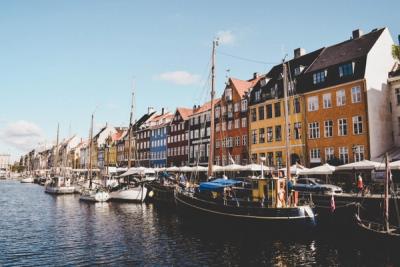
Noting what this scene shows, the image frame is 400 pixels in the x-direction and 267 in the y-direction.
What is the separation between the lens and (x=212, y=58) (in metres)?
37.7

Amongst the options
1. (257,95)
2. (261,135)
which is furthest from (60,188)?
(257,95)

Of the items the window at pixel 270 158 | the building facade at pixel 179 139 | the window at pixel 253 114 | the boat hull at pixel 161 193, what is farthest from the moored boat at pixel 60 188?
the window at pixel 270 158

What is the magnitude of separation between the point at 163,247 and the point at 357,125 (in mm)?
29112

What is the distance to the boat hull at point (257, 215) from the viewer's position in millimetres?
24375

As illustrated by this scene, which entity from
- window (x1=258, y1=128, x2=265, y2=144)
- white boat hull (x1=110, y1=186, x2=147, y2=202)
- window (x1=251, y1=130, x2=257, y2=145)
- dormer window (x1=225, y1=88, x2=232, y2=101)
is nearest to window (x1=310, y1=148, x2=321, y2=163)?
window (x1=258, y1=128, x2=265, y2=144)

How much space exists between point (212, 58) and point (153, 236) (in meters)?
20.1

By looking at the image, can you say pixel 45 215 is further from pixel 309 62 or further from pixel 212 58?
pixel 309 62

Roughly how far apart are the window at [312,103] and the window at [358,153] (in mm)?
7976

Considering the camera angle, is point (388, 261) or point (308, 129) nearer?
point (388, 261)

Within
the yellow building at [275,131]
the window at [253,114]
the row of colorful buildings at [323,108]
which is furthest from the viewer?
the window at [253,114]

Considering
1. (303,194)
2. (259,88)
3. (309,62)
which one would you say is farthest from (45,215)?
(309,62)

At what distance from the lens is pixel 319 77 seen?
46656 millimetres

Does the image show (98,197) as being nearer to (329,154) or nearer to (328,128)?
(329,154)

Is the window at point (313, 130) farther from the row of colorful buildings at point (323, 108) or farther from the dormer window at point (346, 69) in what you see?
the dormer window at point (346, 69)
